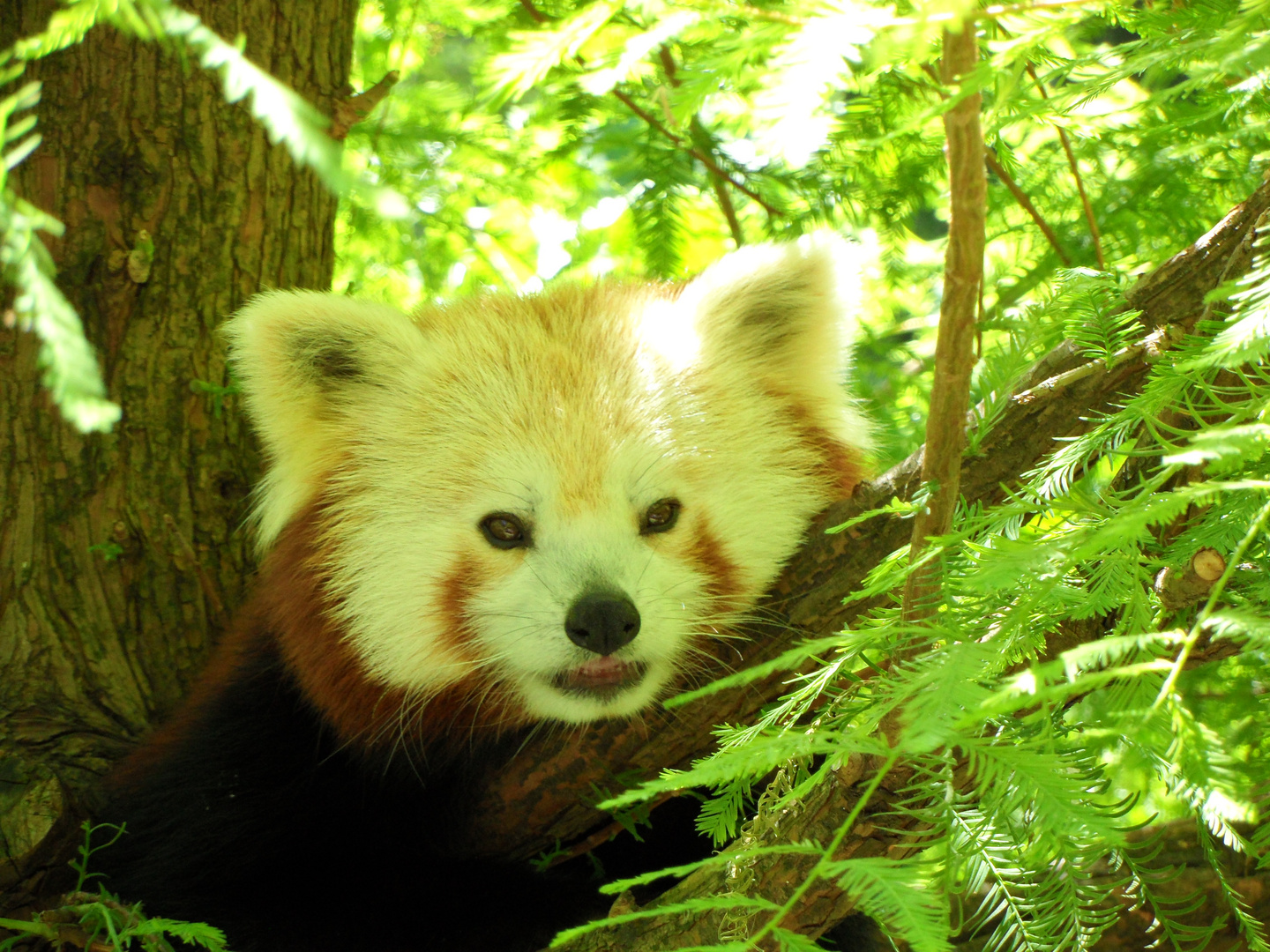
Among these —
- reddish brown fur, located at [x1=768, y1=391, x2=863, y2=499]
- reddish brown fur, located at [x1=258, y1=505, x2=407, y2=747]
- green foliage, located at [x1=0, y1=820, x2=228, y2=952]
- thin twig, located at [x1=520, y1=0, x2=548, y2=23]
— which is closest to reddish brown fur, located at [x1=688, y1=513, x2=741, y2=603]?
reddish brown fur, located at [x1=768, y1=391, x2=863, y2=499]

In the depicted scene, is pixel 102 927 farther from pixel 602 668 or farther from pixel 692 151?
pixel 692 151

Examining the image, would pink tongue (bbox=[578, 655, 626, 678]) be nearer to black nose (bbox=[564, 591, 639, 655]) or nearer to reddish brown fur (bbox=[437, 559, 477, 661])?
black nose (bbox=[564, 591, 639, 655])

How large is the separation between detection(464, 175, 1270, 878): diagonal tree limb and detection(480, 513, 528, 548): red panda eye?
607mm

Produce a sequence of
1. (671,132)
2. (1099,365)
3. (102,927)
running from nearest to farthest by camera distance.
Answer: (1099,365)
(102,927)
(671,132)

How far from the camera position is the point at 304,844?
3.20 m

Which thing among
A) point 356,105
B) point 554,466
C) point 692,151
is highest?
point 356,105

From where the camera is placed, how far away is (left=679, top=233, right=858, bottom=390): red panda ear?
3.40 metres

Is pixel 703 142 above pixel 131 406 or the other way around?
above

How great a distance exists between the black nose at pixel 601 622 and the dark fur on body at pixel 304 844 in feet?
2.16

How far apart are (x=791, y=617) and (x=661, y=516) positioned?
48cm

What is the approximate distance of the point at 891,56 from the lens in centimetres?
147

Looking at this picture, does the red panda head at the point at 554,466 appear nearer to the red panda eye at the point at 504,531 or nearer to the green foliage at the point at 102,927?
the red panda eye at the point at 504,531

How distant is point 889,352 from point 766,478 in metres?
2.23

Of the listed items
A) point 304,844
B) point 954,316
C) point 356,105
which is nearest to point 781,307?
point 954,316
